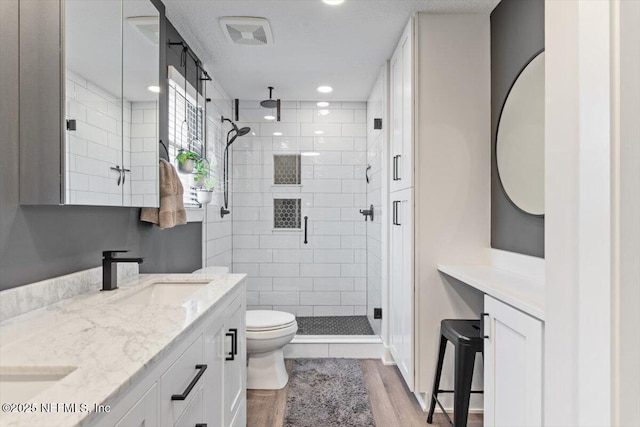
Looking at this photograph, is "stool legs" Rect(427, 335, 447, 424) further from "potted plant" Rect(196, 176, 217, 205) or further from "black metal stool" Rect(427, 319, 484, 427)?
"potted plant" Rect(196, 176, 217, 205)

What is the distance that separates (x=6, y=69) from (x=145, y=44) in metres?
0.86

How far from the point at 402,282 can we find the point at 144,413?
187 cm

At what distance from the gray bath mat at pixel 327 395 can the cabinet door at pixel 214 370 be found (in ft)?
2.61

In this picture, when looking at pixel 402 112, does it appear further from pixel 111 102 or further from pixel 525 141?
pixel 111 102

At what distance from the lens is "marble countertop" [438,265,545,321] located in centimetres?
124

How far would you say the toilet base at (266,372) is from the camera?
2.51 m

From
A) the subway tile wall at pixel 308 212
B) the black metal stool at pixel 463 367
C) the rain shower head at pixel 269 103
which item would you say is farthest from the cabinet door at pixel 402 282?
the rain shower head at pixel 269 103

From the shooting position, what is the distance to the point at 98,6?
1.50 metres

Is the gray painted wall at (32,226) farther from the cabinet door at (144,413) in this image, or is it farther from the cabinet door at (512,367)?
the cabinet door at (512,367)

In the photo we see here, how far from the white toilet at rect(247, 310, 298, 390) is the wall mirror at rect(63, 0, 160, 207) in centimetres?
109

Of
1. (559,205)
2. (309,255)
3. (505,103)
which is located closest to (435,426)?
(559,205)

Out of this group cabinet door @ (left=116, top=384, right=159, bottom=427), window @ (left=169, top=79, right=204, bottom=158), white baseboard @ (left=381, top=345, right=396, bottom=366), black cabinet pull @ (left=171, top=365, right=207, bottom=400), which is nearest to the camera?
cabinet door @ (left=116, top=384, right=159, bottom=427)

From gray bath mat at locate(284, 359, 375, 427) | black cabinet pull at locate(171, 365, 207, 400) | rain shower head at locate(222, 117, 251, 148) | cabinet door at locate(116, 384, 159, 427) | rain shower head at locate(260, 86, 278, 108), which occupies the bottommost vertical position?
gray bath mat at locate(284, 359, 375, 427)

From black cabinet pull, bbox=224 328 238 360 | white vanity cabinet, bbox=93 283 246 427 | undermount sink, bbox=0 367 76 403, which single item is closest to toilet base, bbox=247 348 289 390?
white vanity cabinet, bbox=93 283 246 427
